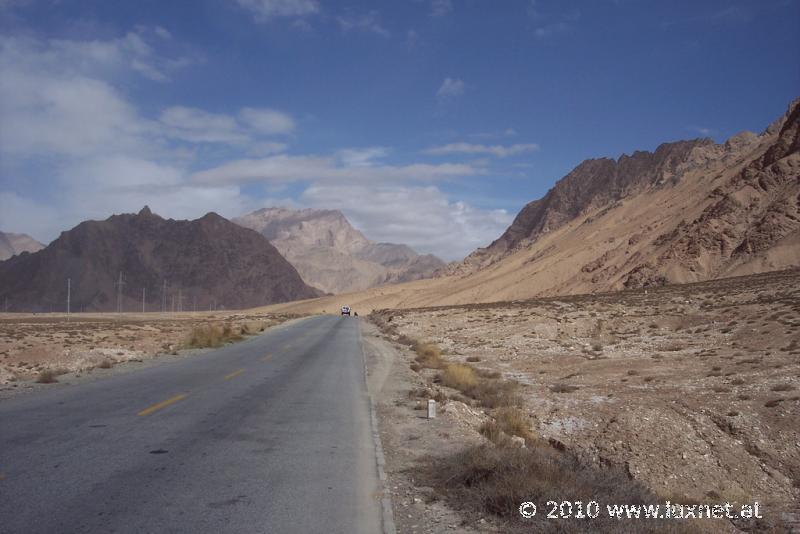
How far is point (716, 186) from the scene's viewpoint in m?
79.6

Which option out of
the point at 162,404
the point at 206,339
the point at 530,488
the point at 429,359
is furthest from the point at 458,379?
the point at 206,339

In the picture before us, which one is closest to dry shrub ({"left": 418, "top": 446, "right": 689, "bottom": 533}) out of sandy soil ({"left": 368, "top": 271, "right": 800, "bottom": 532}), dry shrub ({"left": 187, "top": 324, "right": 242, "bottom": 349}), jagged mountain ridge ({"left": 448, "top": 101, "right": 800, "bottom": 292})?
sandy soil ({"left": 368, "top": 271, "right": 800, "bottom": 532})

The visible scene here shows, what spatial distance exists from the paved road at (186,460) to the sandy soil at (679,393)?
1.56 meters

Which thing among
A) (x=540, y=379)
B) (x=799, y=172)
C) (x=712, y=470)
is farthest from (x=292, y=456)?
(x=799, y=172)

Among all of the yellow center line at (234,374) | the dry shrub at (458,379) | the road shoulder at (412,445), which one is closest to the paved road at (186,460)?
the road shoulder at (412,445)

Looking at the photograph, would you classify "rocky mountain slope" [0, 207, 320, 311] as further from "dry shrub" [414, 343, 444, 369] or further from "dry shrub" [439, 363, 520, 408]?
"dry shrub" [439, 363, 520, 408]

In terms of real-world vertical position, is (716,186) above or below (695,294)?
above

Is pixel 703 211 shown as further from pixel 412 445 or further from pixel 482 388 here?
pixel 412 445

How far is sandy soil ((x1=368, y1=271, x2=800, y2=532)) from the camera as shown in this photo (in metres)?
11.8

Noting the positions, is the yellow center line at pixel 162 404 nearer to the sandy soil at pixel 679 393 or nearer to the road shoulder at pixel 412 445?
the road shoulder at pixel 412 445

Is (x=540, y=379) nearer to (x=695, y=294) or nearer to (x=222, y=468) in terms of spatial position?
(x=222, y=468)

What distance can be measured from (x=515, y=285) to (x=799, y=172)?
1471 inches

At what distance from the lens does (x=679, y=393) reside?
1627cm

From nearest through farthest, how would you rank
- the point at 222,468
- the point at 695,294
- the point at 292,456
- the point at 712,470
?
the point at 222,468 < the point at 292,456 < the point at 712,470 < the point at 695,294
